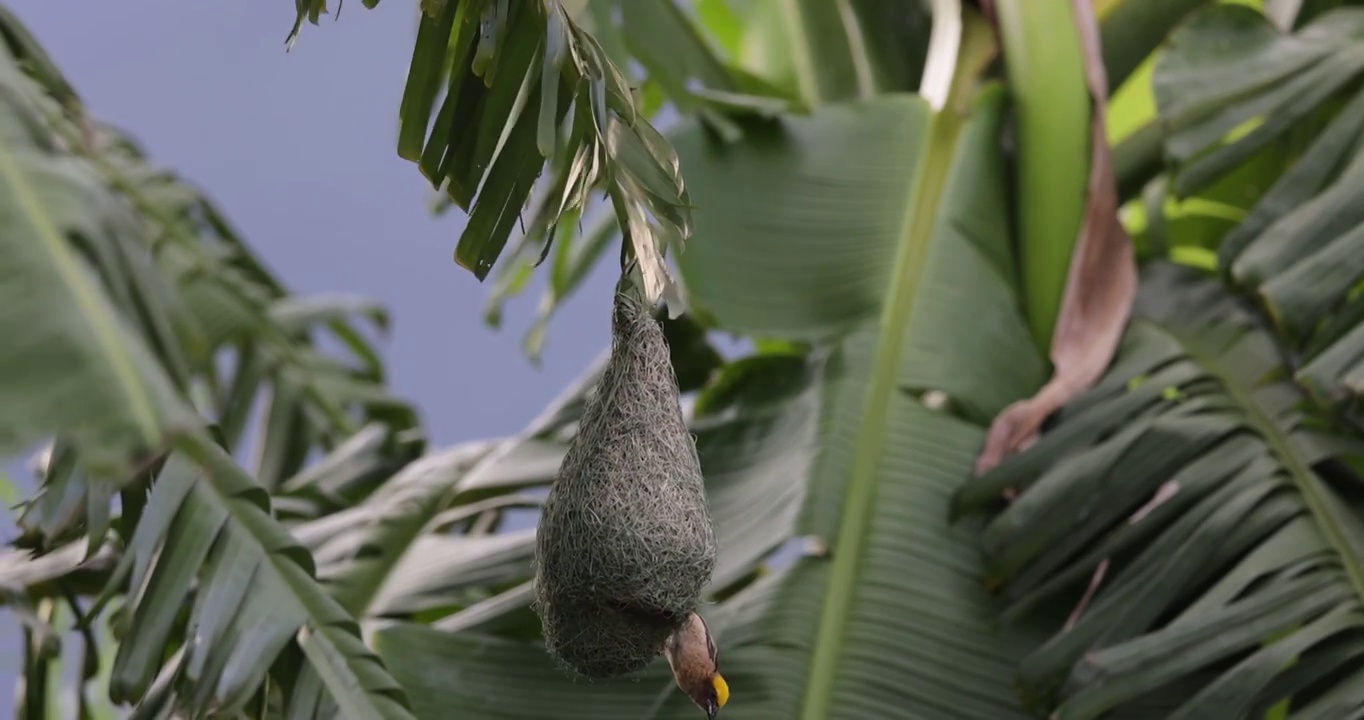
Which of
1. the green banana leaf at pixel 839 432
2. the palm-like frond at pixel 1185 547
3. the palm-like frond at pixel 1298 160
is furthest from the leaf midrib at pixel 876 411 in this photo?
the palm-like frond at pixel 1298 160

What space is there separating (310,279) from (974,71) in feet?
12.4

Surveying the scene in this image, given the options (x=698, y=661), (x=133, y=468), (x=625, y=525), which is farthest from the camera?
(x=698, y=661)

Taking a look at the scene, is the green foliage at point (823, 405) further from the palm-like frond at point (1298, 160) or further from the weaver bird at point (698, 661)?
the weaver bird at point (698, 661)

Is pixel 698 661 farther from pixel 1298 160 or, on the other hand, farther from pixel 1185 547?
pixel 1298 160

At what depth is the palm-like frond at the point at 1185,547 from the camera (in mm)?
1824

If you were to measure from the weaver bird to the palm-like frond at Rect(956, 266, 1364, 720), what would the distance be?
0.71 m

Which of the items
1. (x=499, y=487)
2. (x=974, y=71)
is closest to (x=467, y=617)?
(x=499, y=487)

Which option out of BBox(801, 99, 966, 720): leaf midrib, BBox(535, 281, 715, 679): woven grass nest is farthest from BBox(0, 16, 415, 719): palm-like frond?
BBox(801, 99, 966, 720): leaf midrib

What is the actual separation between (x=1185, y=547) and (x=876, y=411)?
0.42 m

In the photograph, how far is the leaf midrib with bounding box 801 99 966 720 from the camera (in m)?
1.86

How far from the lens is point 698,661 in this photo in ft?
4.15

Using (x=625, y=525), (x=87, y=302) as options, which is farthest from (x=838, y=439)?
(x=87, y=302)

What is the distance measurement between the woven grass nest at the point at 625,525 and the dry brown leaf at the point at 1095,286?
1052mm

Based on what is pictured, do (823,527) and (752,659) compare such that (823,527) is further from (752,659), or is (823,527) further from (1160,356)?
(1160,356)
